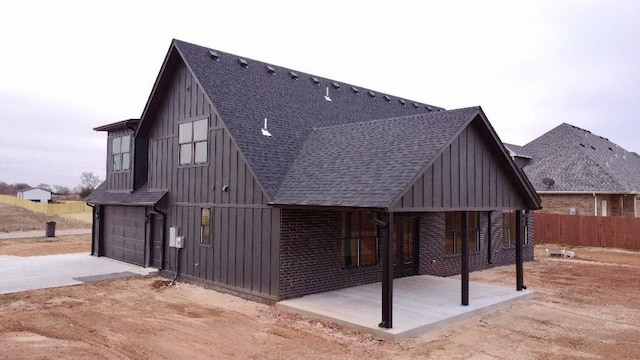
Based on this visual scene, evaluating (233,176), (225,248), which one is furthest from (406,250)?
(233,176)

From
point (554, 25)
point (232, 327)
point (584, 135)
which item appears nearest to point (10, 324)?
point (232, 327)

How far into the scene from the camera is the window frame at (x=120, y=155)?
17.8 m

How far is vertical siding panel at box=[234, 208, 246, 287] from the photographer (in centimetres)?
1202

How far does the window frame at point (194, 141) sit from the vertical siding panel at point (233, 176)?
140cm

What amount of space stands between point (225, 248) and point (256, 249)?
4.59 ft

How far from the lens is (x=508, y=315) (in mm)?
10344

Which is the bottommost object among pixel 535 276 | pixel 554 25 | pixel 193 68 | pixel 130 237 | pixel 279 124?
pixel 535 276

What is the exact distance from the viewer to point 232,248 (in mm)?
12391

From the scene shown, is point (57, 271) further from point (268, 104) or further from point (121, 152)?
point (268, 104)

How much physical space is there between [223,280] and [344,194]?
4.98 m

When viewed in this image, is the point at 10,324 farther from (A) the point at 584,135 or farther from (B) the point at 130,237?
(A) the point at 584,135

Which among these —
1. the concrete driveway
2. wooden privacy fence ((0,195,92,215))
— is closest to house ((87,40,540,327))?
the concrete driveway

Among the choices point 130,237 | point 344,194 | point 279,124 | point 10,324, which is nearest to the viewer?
point 10,324

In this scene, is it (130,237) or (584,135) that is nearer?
(130,237)
